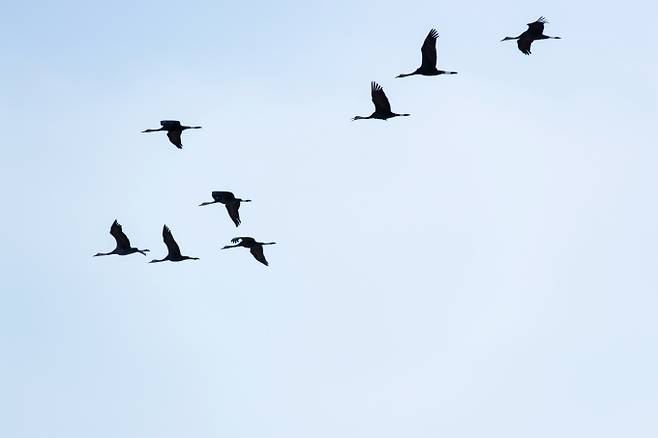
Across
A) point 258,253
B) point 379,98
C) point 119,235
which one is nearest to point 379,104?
point 379,98

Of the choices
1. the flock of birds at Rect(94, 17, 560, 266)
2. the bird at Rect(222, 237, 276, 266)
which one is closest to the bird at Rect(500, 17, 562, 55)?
the flock of birds at Rect(94, 17, 560, 266)

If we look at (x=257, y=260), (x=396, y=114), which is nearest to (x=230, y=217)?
(x=257, y=260)

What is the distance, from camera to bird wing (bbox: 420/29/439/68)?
209ft

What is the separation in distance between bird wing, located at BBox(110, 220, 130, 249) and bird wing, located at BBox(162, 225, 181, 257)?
244cm

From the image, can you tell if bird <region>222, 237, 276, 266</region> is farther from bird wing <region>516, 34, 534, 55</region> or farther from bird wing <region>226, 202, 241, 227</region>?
bird wing <region>516, 34, 534, 55</region>

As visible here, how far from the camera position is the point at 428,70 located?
65.2 m

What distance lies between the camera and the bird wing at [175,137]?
2741 inches

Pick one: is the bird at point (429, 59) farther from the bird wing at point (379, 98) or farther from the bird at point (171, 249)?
the bird at point (171, 249)

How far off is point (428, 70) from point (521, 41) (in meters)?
3.61

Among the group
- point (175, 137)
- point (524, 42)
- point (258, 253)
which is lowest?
point (258, 253)

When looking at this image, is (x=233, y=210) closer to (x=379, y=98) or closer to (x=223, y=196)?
(x=223, y=196)

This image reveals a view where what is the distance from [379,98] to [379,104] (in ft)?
1.56

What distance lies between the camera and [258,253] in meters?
72.8

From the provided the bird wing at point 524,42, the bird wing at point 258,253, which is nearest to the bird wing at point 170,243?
the bird wing at point 258,253
